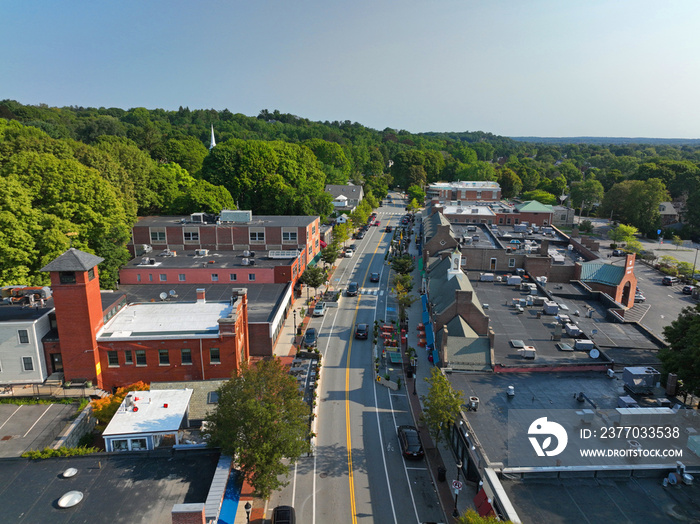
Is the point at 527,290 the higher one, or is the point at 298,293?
the point at 527,290

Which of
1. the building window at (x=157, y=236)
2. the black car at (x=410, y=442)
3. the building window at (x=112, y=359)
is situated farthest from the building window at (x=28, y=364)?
the building window at (x=157, y=236)

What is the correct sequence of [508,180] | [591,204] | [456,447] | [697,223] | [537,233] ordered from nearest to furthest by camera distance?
[456,447], [537,233], [697,223], [591,204], [508,180]

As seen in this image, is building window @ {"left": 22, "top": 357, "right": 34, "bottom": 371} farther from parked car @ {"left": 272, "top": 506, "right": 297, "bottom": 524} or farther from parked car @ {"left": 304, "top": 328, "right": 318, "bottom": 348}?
parked car @ {"left": 272, "top": 506, "right": 297, "bottom": 524}

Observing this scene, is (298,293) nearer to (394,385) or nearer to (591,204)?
(394,385)

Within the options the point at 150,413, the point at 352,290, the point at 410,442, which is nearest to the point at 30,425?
the point at 150,413

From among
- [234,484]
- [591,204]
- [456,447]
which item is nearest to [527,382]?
[456,447]

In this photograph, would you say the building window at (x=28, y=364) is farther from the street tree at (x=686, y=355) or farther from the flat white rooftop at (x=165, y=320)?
the street tree at (x=686, y=355)
